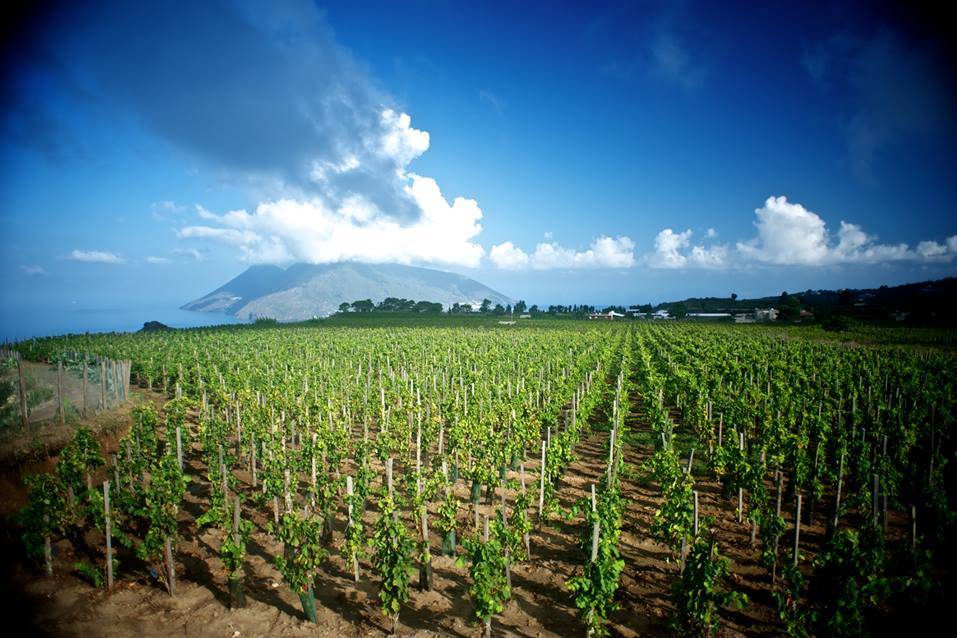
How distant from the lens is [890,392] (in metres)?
18.4

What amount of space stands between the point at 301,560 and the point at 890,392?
2548 cm

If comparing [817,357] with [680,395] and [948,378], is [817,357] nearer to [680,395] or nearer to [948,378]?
[948,378]

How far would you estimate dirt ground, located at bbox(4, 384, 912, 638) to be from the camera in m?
5.93

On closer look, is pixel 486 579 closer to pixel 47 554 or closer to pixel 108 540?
pixel 108 540

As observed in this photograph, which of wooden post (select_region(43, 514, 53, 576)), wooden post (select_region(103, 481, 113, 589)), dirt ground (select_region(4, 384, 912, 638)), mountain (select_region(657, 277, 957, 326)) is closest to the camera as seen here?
dirt ground (select_region(4, 384, 912, 638))

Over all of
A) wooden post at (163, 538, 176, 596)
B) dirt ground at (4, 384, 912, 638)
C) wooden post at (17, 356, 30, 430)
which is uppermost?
wooden post at (17, 356, 30, 430)

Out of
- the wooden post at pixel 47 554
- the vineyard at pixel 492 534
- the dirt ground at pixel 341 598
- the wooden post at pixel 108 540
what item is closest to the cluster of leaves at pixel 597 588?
the vineyard at pixel 492 534

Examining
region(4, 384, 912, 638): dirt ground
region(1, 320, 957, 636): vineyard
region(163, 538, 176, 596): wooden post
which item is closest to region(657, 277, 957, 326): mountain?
region(1, 320, 957, 636): vineyard

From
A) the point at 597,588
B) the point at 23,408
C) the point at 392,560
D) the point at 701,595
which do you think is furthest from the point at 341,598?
the point at 23,408

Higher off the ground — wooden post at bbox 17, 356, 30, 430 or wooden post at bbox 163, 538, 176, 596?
wooden post at bbox 17, 356, 30, 430

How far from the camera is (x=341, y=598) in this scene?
664cm

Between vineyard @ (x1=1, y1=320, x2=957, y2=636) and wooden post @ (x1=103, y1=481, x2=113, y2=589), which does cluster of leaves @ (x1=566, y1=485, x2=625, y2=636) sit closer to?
vineyard @ (x1=1, y1=320, x2=957, y2=636)

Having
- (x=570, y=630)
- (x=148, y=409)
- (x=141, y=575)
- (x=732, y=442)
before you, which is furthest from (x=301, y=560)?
(x=732, y=442)

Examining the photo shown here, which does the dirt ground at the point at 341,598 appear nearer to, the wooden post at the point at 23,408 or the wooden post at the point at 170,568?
the wooden post at the point at 170,568
